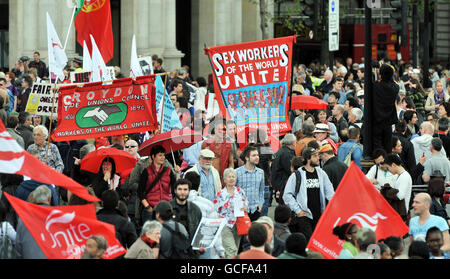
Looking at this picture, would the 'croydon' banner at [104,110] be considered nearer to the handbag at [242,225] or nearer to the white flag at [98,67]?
the white flag at [98,67]

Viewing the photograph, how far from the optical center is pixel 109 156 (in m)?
14.3

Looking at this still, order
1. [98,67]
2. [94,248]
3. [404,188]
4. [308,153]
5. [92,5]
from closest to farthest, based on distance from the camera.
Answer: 1. [94,248]
2. [308,153]
3. [404,188]
4. [98,67]
5. [92,5]

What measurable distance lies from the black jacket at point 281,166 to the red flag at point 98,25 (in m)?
3.92

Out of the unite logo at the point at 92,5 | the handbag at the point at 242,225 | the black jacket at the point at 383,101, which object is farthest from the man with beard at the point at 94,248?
the unite logo at the point at 92,5

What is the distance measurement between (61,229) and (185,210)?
1.94 metres

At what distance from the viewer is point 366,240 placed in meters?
9.91

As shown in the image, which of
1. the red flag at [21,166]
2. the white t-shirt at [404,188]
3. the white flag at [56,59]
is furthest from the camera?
the white flag at [56,59]

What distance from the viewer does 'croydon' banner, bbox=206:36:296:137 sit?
16.7 metres

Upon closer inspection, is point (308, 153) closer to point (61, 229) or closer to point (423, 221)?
Answer: point (423, 221)

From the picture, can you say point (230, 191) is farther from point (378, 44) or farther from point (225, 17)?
point (378, 44)

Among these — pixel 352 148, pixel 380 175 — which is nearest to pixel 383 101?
pixel 352 148

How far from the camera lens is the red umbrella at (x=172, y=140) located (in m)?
14.2
